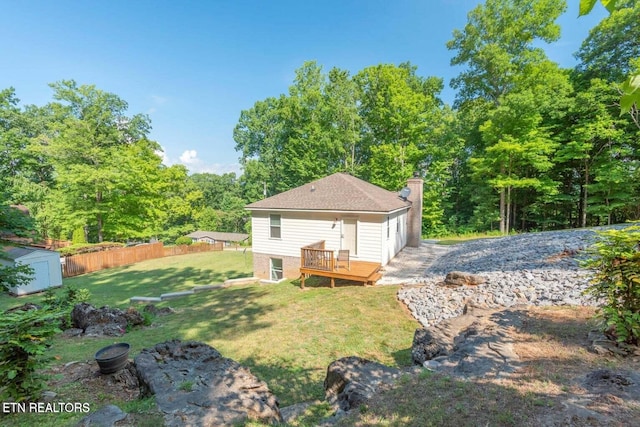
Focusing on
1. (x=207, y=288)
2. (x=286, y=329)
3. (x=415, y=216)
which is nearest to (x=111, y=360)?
(x=286, y=329)

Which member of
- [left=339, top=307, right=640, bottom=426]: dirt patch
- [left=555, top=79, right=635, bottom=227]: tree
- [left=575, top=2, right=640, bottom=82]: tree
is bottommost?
[left=339, top=307, right=640, bottom=426]: dirt patch

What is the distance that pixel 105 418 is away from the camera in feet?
10.7

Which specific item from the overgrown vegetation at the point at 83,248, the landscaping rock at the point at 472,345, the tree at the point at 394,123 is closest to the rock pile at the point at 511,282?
the landscaping rock at the point at 472,345

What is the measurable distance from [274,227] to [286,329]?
672cm

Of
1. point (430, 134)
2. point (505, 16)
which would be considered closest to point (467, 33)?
point (505, 16)

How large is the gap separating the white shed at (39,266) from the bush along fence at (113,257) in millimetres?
3641

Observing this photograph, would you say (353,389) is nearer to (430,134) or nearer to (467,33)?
(430,134)

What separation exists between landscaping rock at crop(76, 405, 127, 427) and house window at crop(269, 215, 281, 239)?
10397 mm

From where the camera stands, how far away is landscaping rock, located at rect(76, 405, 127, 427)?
3170 millimetres

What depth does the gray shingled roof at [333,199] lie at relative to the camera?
11.9 meters

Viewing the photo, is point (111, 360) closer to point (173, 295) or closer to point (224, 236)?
point (173, 295)

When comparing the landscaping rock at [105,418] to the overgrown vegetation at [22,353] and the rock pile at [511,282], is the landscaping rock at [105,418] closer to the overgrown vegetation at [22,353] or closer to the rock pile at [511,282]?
the overgrown vegetation at [22,353]

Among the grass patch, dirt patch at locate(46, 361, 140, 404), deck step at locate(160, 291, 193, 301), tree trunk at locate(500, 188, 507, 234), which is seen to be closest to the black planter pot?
dirt patch at locate(46, 361, 140, 404)

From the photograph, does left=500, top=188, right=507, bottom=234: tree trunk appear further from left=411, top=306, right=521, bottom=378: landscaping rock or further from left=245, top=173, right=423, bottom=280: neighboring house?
left=411, top=306, right=521, bottom=378: landscaping rock
